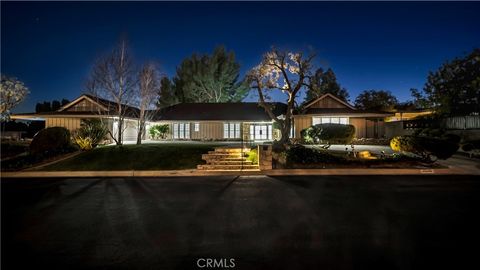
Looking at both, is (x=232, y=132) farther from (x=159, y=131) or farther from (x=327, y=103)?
(x=327, y=103)

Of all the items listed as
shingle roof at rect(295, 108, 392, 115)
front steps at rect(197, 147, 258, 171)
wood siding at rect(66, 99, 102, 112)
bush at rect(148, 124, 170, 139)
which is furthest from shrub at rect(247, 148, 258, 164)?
wood siding at rect(66, 99, 102, 112)

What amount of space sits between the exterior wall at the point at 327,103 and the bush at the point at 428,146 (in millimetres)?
12776

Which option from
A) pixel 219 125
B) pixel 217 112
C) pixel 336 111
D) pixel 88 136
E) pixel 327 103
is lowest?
pixel 88 136

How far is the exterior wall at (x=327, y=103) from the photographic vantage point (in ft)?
93.1

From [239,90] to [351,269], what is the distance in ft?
159

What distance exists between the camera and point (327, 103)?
93.2 ft

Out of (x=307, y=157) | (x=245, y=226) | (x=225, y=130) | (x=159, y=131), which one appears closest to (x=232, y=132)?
(x=225, y=130)

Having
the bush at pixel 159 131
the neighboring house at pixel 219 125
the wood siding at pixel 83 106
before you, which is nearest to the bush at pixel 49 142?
the wood siding at pixel 83 106

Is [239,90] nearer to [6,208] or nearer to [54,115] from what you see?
[54,115]

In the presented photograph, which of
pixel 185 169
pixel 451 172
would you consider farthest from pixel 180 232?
pixel 451 172

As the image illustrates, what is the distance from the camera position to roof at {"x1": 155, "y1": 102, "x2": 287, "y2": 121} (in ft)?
101

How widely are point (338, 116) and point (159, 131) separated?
1990cm

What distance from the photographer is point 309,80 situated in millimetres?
20344

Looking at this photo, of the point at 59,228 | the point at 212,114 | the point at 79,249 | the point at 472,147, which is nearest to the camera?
the point at 79,249
